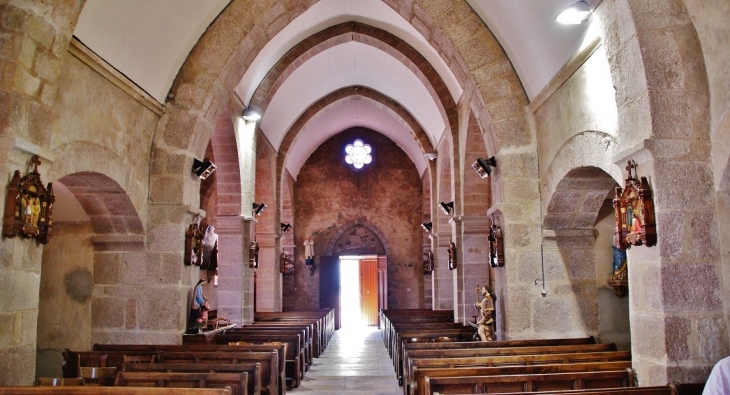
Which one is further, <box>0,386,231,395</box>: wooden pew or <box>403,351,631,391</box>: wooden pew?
<box>403,351,631,391</box>: wooden pew

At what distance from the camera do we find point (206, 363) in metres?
5.68

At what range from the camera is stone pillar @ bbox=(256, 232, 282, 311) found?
13.4m

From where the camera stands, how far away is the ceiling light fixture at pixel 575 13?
487 centimetres

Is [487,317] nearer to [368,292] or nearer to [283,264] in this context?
[283,264]

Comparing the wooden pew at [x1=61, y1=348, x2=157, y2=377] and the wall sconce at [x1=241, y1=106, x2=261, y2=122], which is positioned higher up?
the wall sconce at [x1=241, y1=106, x2=261, y2=122]

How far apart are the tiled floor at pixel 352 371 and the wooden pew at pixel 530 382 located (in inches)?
143

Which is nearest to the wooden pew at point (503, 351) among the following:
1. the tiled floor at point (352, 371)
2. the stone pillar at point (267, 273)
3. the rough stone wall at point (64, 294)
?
the tiled floor at point (352, 371)

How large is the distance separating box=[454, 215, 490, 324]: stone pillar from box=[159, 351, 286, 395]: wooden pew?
4580mm

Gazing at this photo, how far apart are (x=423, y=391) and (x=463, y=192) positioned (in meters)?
5.70

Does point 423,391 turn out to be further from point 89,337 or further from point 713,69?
point 89,337

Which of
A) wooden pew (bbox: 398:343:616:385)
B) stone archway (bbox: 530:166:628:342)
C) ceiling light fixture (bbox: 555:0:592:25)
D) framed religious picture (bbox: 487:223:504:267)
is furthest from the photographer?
framed religious picture (bbox: 487:223:504:267)

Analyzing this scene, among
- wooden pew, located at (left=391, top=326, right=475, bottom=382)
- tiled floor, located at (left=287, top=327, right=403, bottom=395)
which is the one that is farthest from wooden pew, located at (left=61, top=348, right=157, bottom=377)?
→ wooden pew, located at (left=391, top=326, right=475, bottom=382)

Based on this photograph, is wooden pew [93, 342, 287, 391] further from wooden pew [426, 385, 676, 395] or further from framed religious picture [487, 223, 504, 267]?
wooden pew [426, 385, 676, 395]

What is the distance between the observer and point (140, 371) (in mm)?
5020
